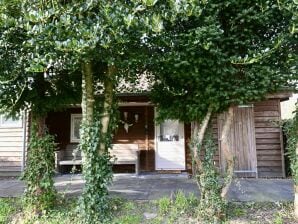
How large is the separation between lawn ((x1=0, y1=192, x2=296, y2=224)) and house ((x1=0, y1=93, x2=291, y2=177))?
285cm

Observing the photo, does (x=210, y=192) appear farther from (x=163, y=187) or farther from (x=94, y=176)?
(x=163, y=187)

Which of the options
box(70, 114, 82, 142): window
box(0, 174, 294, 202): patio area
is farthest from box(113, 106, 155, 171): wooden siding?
box(70, 114, 82, 142): window

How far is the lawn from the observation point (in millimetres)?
4699

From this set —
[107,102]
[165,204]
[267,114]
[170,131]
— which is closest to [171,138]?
[170,131]

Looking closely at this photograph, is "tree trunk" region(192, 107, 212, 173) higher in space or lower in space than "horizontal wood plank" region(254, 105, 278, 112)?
lower

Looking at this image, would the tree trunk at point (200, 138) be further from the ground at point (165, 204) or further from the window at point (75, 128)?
the window at point (75, 128)

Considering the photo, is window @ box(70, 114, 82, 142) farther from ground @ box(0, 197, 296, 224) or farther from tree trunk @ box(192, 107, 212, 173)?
tree trunk @ box(192, 107, 212, 173)

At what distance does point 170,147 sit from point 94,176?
4930 millimetres

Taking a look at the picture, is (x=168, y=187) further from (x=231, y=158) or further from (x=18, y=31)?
(x=18, y=31)

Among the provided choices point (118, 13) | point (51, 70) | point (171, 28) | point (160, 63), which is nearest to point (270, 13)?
point (171, 28)

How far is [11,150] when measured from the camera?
9.29 m

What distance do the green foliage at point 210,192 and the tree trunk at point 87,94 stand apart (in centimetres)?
198

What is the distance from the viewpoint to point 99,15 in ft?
12.7

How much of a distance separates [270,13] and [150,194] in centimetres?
409
